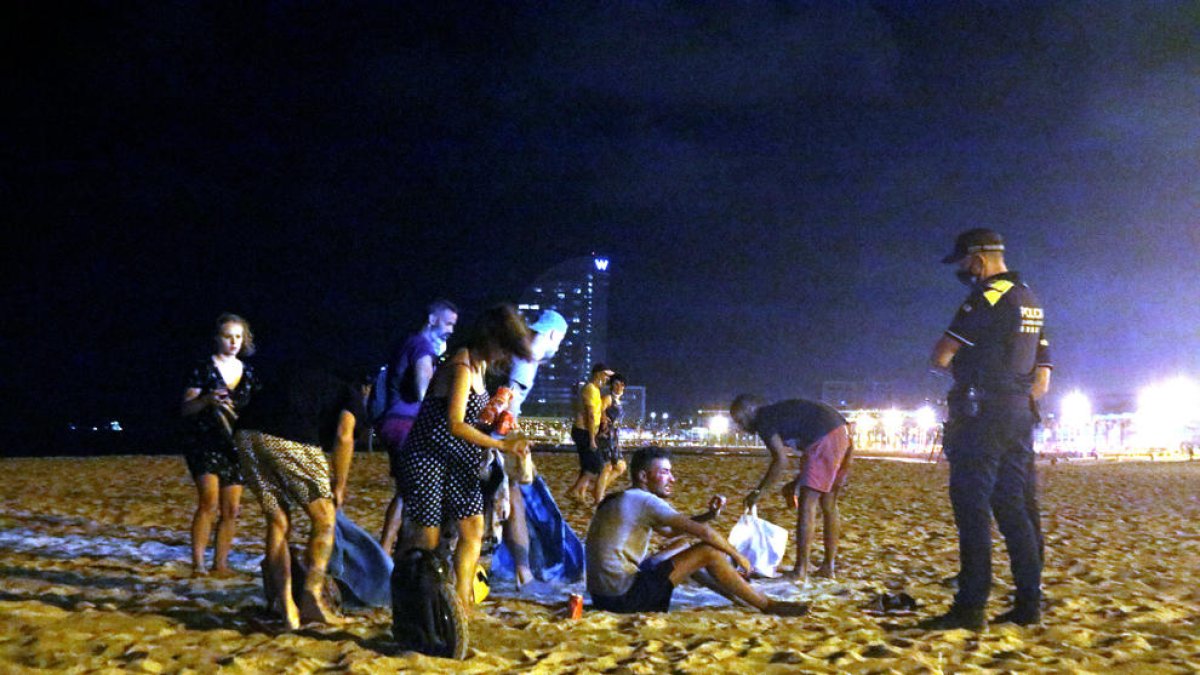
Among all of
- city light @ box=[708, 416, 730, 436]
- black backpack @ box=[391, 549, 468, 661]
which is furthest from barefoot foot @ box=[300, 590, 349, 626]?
city light @ box=[708, 416, 730, 436]

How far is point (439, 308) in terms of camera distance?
21.2 ft

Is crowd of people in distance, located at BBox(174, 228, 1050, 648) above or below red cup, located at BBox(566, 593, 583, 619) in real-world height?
above

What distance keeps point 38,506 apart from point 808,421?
9132 mm

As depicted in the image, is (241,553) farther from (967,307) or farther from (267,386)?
(967,307)

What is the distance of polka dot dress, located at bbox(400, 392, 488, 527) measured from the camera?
16.2 ft

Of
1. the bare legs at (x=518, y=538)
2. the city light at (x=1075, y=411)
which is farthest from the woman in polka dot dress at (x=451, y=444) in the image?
the city light at (x=1075, y=411)

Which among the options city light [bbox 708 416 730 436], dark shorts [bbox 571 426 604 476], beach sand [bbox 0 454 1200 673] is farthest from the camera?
city light [bbox 708 416 730 436]

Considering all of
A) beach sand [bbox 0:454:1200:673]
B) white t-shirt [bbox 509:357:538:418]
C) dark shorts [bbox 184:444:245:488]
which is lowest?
beach sand [bbox 0:454:1200:673]

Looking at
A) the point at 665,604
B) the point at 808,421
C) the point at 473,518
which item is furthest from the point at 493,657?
the point at 808,421

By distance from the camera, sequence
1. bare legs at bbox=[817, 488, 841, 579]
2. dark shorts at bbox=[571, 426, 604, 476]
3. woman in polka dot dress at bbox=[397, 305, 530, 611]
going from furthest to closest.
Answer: dark shorts at bbox=[571, 426, 604, 476], bare legs at bbox=[817, 488, 841, 579], woman in polka dot dress at bbox=[397, 305, 530, 611]

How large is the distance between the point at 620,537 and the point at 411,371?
163 centimetres

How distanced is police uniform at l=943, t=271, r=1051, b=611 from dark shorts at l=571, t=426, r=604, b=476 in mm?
6438

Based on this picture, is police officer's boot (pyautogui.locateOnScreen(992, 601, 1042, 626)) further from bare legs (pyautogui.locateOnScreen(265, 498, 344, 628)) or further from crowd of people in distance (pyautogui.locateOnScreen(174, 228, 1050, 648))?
bare legs (pyautogui.locateOnScreen(265, 498, 344, 628))

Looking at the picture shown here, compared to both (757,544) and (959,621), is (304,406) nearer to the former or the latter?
(959,621)
